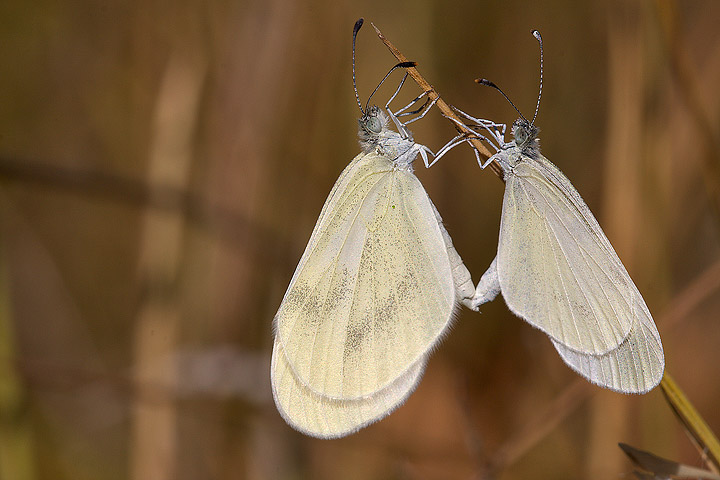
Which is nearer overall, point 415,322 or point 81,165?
point 415,322

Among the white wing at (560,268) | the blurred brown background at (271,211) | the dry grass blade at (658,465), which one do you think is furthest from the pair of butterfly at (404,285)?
the blurred brown background at (271,211)

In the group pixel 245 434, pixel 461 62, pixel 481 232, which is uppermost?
pixel 461 62

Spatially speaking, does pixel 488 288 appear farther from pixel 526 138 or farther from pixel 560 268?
pixel 526 138

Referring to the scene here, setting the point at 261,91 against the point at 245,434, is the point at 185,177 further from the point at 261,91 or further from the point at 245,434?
the point at 245,434

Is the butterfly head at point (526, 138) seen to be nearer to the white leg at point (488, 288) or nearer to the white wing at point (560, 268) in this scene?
the white wing at point (560, 268)

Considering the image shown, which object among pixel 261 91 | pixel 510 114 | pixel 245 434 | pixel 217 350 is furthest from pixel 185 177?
pixel 510 114

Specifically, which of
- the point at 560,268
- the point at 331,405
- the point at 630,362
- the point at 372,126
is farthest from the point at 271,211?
the point at 630,362
